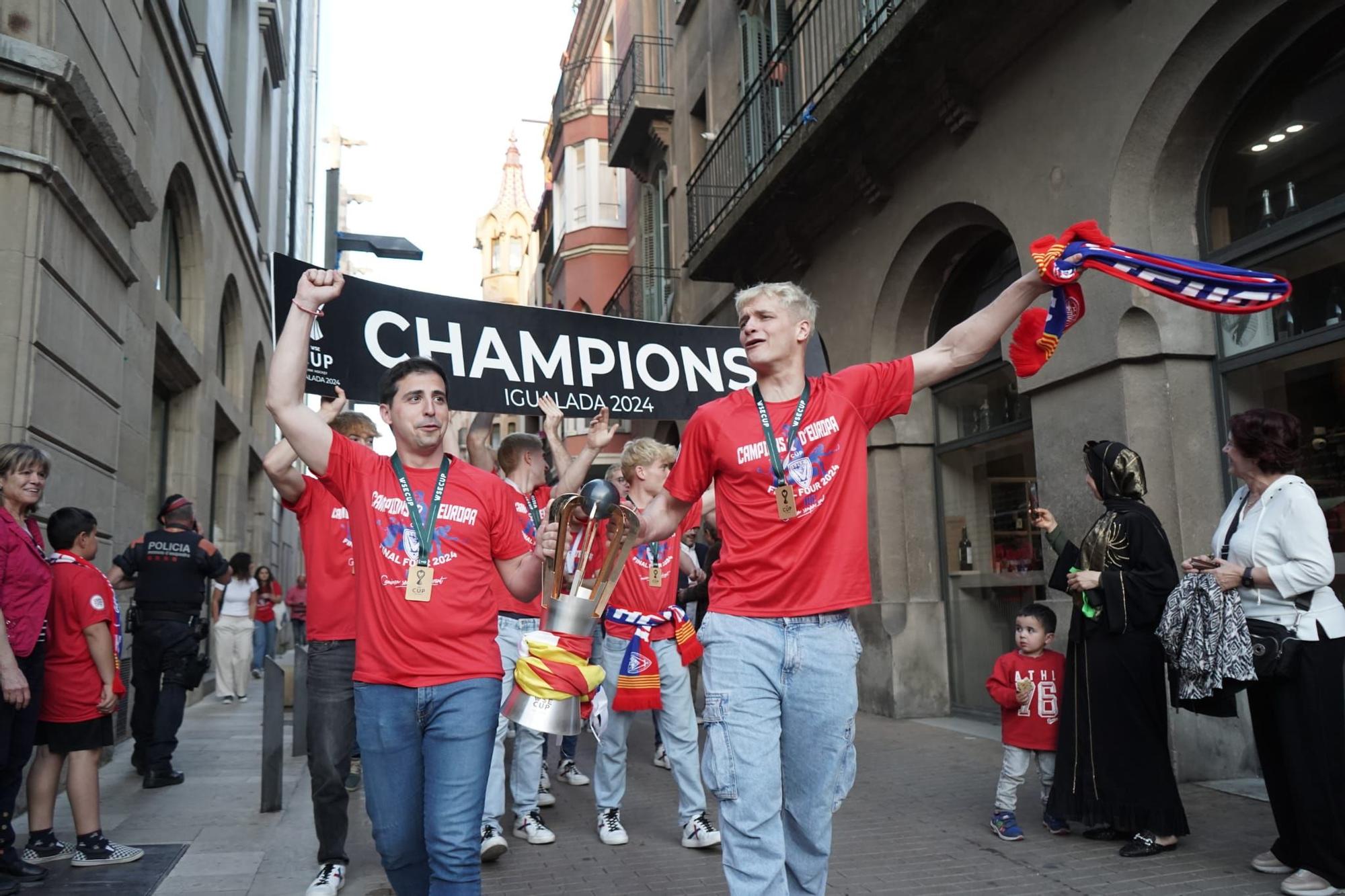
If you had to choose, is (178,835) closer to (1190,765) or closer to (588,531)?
(588,531)

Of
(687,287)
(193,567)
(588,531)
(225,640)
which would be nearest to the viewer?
(588,531)

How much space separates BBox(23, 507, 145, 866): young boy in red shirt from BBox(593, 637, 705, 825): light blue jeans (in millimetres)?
2379

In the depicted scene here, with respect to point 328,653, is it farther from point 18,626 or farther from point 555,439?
point 555,439

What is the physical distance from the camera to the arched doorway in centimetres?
921

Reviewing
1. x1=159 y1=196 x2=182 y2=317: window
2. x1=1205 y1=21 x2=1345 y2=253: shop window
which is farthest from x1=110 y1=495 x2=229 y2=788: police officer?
x1=1205 y1=21 x2=1345 y2=253: shop window

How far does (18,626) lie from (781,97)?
10.5 m

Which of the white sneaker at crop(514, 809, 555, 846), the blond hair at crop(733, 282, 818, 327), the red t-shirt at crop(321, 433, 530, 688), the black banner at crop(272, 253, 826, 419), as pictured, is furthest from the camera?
the black banner at crop(272, 253, 826, 419)

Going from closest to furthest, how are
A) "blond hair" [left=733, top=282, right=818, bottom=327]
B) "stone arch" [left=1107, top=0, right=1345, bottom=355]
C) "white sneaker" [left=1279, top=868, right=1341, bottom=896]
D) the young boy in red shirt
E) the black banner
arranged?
"blond hair" [left=733, top=282, right=818, bottom=327]
"white sneaker" [left=1279, top=868, right=1341, bottom=896]
the young boy in red shirt
"stone arch" [left=1107, top=0, right=1345, bottom=355]
the black banner

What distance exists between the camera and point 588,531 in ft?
10.7

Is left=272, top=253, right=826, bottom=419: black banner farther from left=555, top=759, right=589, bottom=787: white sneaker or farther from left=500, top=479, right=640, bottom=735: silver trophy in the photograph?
left=500, top=479, right=640, bottom=735: silver trophy

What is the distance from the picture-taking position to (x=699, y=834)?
5.44 metres

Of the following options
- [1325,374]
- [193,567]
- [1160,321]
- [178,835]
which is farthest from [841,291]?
[178,835]

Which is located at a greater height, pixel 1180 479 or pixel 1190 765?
pixel 1180 479

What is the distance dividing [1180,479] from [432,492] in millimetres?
5198
